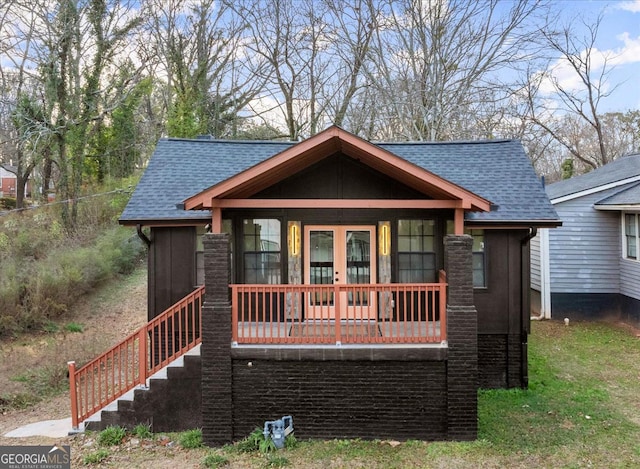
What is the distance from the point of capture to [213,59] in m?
22.6

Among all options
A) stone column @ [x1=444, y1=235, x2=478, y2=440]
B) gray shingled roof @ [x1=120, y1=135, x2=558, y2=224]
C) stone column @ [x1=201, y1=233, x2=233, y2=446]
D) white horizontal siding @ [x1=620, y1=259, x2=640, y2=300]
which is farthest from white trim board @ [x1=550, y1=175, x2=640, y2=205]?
stone column @ [x1=201, y1=233, x2=233, y2=446]

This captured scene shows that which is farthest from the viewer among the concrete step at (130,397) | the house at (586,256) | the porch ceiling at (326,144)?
the house at (586,256)

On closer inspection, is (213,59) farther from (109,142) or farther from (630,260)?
(630,260)

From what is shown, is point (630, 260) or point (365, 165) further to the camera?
point (630, 260)

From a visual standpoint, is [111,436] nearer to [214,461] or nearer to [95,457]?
[95,457]

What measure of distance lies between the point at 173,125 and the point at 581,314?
1734cm

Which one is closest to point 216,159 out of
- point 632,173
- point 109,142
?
point 632,173

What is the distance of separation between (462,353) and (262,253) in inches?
160

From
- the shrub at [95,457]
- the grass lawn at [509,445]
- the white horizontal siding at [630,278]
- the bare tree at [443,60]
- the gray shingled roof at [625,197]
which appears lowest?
the shrub at [95,457]

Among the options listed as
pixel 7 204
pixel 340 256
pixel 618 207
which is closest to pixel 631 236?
pixel 618 207

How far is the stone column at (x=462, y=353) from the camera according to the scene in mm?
6422

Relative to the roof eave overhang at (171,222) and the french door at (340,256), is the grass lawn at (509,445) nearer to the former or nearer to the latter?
the french door at (340,256)

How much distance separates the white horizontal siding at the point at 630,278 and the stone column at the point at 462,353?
357 inches

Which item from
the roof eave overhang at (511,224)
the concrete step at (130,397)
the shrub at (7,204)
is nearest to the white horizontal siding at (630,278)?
the roof eave overhang at (511,224)
